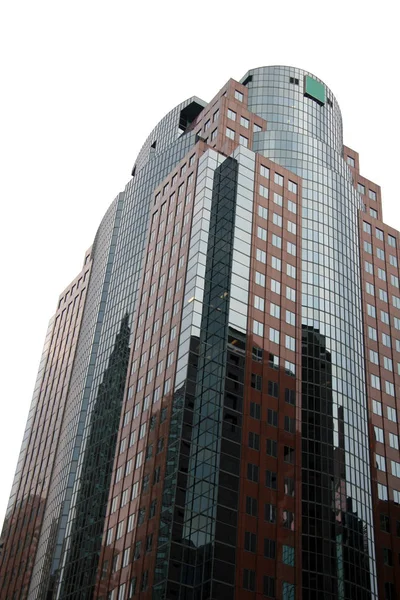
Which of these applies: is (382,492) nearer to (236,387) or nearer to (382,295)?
(236,387)

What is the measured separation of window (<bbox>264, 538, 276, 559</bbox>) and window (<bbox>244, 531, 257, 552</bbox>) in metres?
1.39

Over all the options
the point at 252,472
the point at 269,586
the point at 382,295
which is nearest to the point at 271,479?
the point at 252,472

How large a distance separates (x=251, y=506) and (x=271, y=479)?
15.9 ft

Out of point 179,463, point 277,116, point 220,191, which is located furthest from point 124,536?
point 277,116

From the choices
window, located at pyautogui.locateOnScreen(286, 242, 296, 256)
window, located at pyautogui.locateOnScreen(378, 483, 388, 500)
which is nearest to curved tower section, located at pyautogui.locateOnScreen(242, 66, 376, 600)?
window, located at pyautogui.locateOnScreen(286, 242, 296, 256)

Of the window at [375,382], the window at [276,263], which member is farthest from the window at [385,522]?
the window at [276,263]

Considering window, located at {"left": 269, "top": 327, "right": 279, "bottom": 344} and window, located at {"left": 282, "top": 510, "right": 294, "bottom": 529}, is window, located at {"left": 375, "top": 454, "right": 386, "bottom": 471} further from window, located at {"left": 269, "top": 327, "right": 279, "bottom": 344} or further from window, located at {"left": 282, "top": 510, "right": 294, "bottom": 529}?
window, located at {"left": 269, "top": 327, "right": 279, "bottom": 344}

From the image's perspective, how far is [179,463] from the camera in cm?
9562

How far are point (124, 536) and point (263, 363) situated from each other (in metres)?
26.4

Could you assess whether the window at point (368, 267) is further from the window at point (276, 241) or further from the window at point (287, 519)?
the window at point (287, 519)

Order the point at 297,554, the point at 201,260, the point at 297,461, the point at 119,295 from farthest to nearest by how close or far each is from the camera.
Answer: the point at 119,295 < the point at 201,260 < the point at 297,461 < the point at 297,554

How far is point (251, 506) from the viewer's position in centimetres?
9369

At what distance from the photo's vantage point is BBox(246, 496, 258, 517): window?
9325cm

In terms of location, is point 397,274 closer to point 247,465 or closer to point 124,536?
point 247,465
